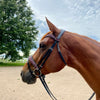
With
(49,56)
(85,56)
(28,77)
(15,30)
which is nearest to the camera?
(85,56)

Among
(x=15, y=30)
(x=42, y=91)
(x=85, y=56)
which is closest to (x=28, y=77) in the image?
(x=85, y=56)

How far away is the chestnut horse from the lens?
1.77 meters

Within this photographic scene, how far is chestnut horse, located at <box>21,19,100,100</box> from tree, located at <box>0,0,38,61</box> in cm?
1831

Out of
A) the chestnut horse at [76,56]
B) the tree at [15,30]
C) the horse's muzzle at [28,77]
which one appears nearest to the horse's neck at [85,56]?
the chestnut horse at [76,56]

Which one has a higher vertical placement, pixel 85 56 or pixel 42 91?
pixel 85 56

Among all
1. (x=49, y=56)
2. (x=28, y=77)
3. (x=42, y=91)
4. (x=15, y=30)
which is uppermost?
(x=49, y=56)

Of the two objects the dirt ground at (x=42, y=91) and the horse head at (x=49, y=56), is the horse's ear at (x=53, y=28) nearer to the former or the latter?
the horse head at (x=49, y=56)

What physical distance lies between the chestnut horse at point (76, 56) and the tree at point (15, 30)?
1831 cm

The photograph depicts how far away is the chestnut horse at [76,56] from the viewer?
1.77 meters

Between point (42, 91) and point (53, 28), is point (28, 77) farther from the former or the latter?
point (42, 91)

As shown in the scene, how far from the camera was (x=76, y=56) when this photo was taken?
6.23 feet

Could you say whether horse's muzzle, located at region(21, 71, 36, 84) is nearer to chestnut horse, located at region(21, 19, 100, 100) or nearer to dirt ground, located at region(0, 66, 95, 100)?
chestnut horse, located at region(21, 19, 100, 100)

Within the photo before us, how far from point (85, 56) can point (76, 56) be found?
150mm

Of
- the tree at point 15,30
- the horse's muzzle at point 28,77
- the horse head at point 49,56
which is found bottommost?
the tree at point 15,30
